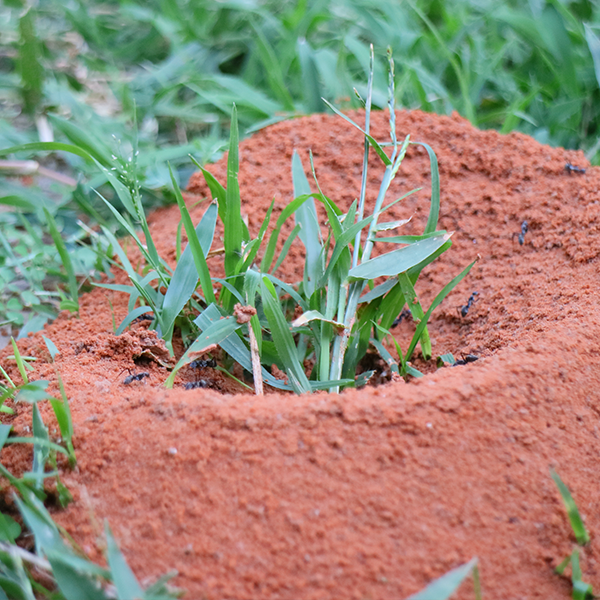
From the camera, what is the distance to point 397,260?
1391mm

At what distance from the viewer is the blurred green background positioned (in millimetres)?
2234

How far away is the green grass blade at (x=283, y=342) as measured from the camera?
4.24ft

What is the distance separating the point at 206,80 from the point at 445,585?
7.60 ft

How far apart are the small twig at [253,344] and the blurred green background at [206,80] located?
79 centimetres

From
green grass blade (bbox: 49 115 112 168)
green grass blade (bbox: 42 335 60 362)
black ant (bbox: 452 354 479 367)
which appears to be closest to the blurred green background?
green grass blade (bbox: 49 115 112 168)

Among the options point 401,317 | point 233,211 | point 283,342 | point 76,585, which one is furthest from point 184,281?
point 76,585

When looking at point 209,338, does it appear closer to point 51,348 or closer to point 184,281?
point 184,281

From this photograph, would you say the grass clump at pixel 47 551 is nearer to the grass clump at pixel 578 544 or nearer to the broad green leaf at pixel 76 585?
the broad green leaf at pixel 76 585

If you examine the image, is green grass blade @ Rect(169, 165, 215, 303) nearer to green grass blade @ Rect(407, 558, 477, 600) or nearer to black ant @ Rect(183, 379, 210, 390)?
black ant @ Rect(183, 379, 210, 390)

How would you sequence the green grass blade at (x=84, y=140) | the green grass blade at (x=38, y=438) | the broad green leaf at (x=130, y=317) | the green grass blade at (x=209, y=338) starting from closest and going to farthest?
the green grass blade at (x=38, y=438) → the green grass blade at (x=209, y=338) → the broad green leaf at (x=130, y=317) → the green grass blade at (x=84, y=140)

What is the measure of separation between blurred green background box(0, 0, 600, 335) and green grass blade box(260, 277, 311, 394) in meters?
0.82

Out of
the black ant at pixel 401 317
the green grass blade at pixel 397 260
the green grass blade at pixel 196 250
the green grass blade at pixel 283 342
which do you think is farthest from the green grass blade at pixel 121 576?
the black ant at pixel 401 317

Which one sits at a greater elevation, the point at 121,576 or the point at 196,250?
the point at 196,250

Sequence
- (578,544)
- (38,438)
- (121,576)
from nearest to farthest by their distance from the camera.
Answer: (121,576), (578,544), (38,438)
